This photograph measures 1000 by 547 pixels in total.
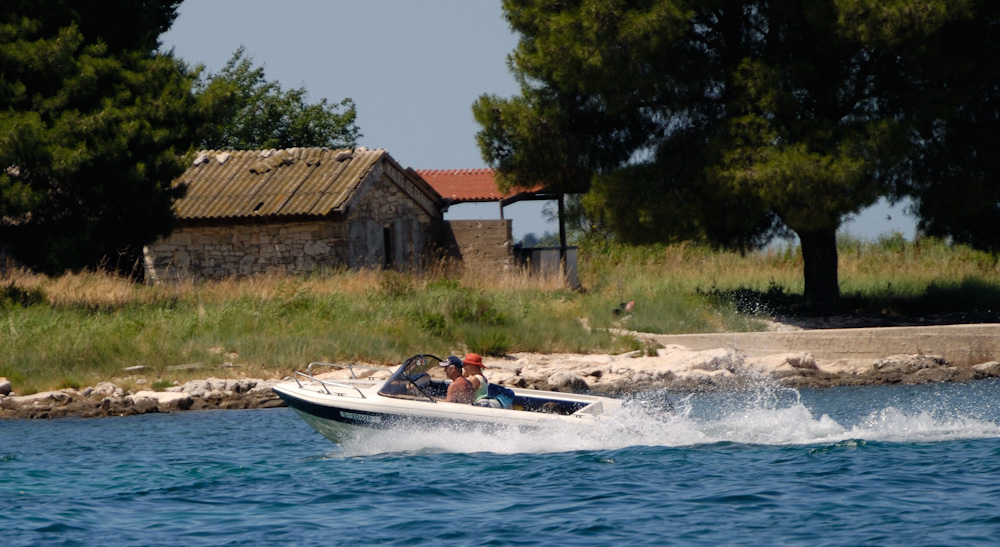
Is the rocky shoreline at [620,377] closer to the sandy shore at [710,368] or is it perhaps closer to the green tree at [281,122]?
the sandy shore at [710,368]

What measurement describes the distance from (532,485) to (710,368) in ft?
32.4

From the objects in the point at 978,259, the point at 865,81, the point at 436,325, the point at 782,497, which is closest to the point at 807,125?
the point at 865,81

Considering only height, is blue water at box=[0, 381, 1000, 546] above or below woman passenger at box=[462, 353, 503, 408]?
below

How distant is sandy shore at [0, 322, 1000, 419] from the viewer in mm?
19000

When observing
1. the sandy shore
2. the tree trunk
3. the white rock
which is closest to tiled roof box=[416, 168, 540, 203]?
the tree trunk

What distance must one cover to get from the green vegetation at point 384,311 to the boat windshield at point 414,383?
7.05m

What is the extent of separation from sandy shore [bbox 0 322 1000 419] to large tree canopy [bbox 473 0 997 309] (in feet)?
8.49

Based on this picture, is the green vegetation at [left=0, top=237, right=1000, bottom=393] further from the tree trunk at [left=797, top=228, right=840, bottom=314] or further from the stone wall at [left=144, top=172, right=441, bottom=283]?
the stone wall at [left=144, top=172, right=441, bottom=283]

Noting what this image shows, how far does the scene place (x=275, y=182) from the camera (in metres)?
31.2

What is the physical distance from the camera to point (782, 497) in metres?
11.2

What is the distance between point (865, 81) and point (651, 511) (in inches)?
655

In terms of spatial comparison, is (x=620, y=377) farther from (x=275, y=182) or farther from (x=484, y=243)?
(x=275, y=182)

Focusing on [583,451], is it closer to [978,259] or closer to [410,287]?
[410,287]

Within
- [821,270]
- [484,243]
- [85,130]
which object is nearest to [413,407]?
[85,130]
